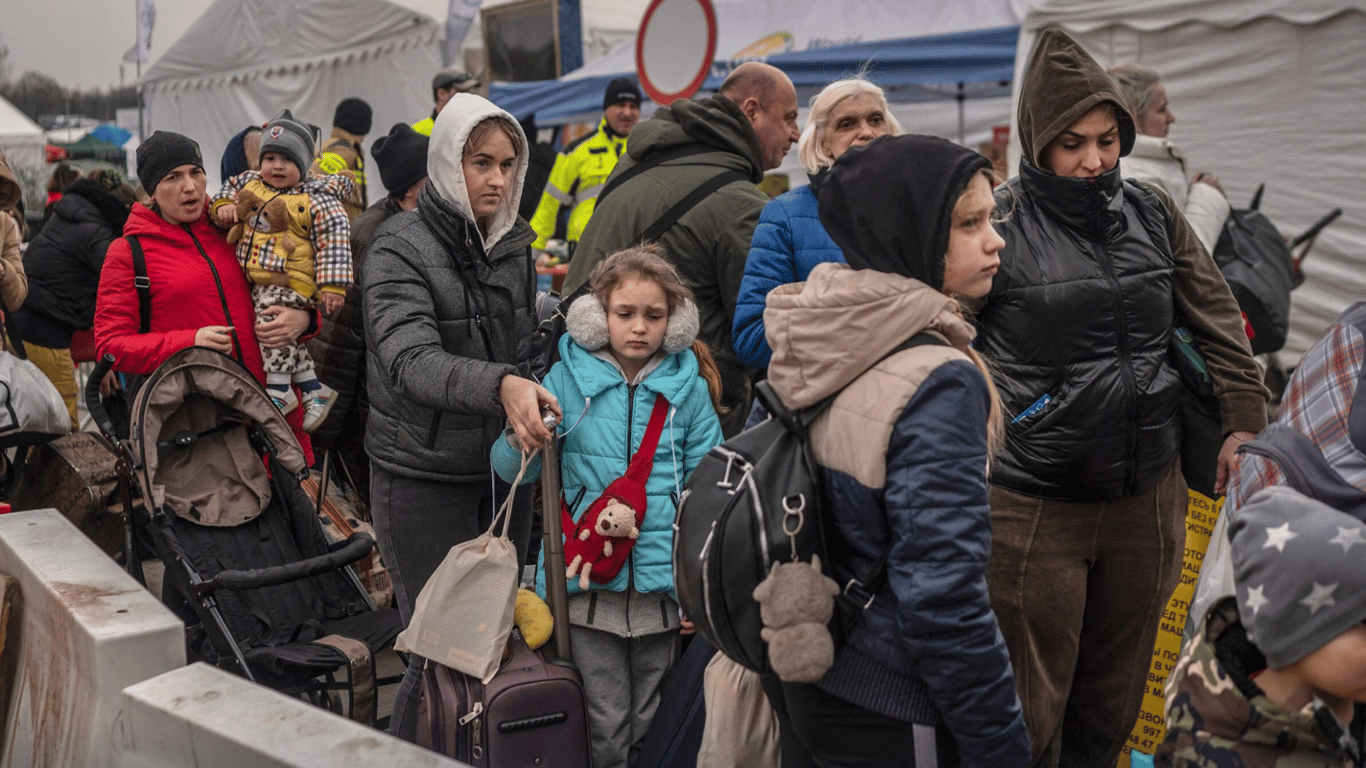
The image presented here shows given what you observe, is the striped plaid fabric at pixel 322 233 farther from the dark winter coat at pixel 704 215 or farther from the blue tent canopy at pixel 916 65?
the blue tent canopy at pixel 916 65

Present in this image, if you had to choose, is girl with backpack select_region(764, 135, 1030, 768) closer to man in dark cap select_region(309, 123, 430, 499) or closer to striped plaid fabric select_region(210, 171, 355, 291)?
man in dark cap select_region(309, 123, 430, 499)

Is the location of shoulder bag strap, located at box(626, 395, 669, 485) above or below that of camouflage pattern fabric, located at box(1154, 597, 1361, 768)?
above

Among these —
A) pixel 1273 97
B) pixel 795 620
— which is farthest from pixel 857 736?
pixel 1273 97

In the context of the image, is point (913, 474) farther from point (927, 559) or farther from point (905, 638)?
point (905, 638)

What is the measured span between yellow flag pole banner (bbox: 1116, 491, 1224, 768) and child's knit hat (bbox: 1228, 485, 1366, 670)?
2.01 metres

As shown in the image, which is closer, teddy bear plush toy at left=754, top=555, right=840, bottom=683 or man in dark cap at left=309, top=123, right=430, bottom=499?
teddy bear plush toy at left=754, top=555, right=840, bottom=683

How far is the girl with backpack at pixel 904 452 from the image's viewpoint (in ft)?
7.20

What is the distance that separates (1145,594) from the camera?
3545mm

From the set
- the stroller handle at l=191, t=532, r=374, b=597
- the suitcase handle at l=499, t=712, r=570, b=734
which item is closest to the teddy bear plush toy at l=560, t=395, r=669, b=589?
the suitcase handle at l=499, t=712, r=570, b=734

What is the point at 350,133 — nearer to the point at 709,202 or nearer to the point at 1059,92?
the point at 709,202

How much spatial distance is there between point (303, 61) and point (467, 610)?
17.3 metres

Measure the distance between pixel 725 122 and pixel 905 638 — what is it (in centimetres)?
251

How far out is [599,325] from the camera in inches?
139

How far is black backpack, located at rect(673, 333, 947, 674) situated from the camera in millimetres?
2238
